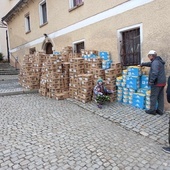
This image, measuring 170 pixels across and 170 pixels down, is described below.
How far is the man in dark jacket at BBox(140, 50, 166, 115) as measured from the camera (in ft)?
16.3

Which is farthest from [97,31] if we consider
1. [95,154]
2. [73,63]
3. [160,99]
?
[95,154]

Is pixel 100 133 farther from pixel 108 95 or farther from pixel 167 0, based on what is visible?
pixel 167 0

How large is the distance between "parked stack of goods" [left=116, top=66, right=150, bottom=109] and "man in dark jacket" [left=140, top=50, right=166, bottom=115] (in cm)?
34

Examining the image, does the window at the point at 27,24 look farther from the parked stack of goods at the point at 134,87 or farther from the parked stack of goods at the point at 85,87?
the parked stack of goods at the point at 134,87

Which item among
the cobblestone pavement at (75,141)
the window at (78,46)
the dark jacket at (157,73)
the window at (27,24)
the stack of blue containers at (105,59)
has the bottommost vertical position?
the cobblestone pavement at (75,141)

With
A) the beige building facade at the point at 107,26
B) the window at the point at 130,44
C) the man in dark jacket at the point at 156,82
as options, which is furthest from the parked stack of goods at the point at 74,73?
the man in dark jacket at the point at 156,82

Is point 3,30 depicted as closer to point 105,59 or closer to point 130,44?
point 105,59

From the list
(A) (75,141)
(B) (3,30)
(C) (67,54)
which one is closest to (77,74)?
(C) (67,54)

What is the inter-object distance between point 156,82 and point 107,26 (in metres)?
3.23

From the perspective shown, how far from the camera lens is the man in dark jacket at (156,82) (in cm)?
498

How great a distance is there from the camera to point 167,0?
512 centimetres

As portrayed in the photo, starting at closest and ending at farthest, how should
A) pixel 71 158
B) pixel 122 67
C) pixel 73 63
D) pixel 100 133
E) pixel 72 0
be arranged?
pixel 71 158 → pixel 100 133 → pixel 122 67 → pixel 73 63 → pixel 72 0

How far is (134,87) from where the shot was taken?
5863 mm

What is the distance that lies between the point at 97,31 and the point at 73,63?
1.68 metres
